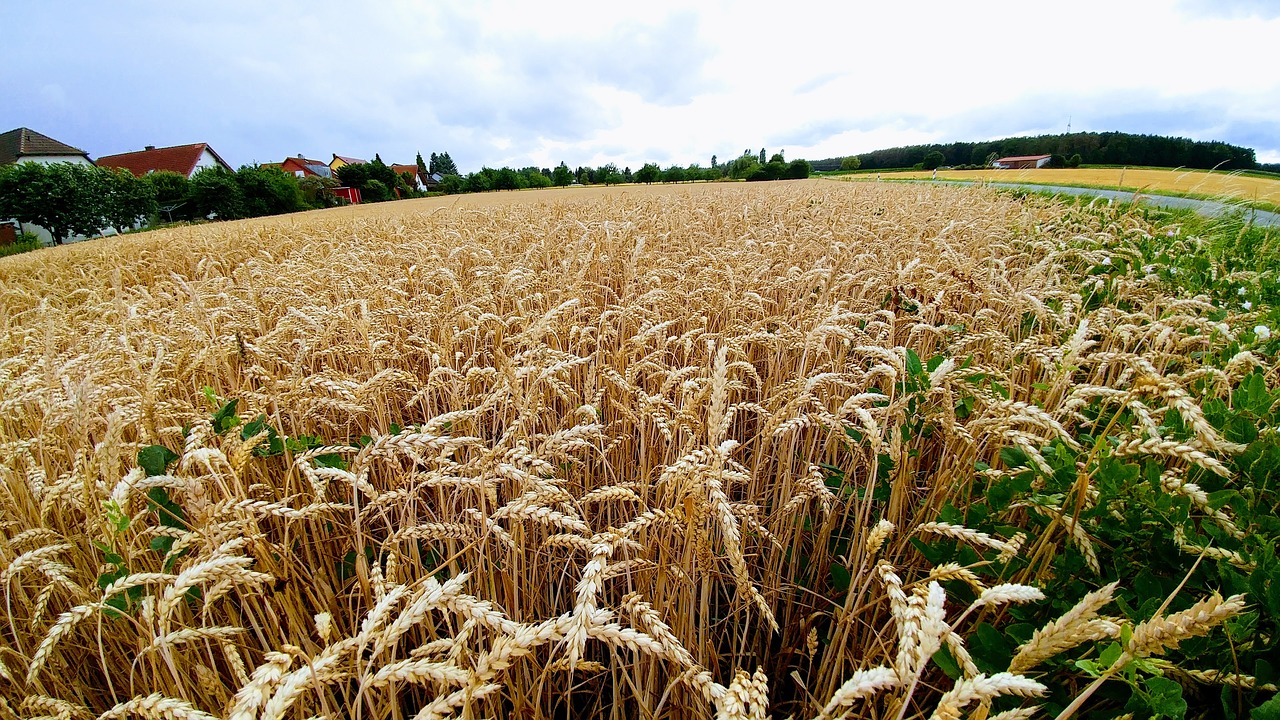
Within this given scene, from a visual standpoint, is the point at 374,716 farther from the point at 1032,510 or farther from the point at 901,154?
the point at 901,154

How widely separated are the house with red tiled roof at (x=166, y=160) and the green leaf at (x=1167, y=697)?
69.6m

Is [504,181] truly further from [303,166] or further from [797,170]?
[303,166]

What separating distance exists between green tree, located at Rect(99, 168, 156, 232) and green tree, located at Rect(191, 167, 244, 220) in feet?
8.22

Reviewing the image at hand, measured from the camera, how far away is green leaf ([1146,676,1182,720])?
2.52 feet

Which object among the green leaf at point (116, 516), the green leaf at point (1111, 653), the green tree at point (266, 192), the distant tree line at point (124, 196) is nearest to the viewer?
the green leaf at point (1111, 653)

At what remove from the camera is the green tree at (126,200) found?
33.2 m

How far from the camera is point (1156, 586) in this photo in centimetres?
105

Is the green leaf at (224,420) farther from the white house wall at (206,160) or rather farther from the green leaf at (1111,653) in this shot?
the white house wall at (206,160)

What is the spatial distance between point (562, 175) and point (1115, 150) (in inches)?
2091

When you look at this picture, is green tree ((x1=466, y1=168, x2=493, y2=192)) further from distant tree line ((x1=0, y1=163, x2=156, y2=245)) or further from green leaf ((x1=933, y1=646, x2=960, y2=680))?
green leaf ((x1=933, y1=646, x2=960, y2=680))

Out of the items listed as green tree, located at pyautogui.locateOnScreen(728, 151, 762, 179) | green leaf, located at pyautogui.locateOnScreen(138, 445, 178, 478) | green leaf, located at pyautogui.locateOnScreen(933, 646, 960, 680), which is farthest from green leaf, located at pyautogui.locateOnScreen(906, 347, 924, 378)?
green tree, located at pyautogui.locateOnScreen(728, 151, 762, 179)

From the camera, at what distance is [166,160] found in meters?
53.7

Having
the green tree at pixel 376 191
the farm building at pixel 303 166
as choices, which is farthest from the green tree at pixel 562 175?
the farm building at pixel 303 166

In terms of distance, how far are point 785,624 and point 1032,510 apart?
0.76 metres
